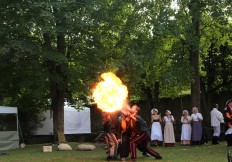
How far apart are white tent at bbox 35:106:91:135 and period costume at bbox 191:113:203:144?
11719 mm

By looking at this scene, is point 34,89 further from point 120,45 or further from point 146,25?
point 146,25

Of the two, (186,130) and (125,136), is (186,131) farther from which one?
(125,136)

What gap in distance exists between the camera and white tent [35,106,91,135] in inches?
1246

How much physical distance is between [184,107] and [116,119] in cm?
1570

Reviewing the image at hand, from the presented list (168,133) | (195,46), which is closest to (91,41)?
(195,46)

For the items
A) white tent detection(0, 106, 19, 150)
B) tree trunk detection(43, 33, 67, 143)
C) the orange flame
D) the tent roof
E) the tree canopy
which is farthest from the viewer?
the tent roof

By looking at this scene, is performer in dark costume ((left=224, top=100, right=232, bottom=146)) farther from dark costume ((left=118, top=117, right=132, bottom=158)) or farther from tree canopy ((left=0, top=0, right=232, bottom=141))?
dark costume ((left=118, top=117, right=132, bottom=158))

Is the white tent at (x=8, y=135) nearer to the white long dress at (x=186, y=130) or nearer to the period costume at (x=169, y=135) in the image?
the period costume at (x=169, y=135)

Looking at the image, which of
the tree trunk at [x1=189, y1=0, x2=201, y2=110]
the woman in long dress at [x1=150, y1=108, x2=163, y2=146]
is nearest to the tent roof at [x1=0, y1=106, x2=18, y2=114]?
the woman in long dress at [x1=150, y1=108, x2=163, y2=146]

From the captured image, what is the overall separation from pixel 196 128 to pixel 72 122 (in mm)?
12343

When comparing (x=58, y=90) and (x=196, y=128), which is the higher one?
(x=58, y=90)

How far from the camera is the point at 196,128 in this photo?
864 inches

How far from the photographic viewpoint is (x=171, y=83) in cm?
2317

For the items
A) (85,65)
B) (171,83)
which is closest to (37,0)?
(85,65)
